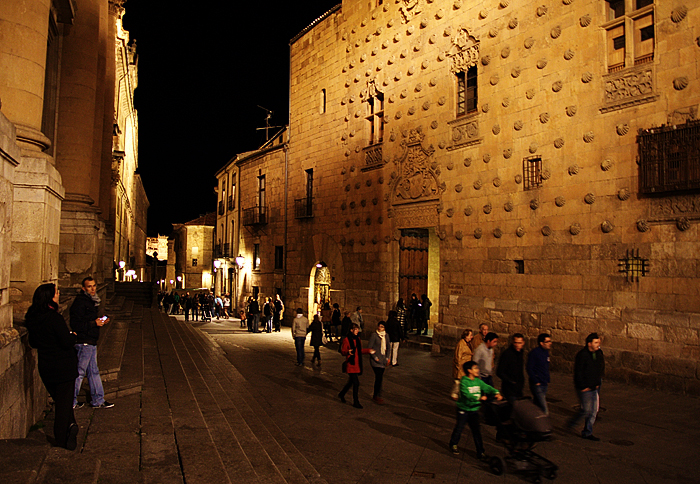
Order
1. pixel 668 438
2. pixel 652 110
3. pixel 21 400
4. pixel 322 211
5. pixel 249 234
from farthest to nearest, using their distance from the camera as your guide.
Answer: pixel 249 234, pixel 322 211, pixel 652 110, pixel 668 438, pixel 21 400

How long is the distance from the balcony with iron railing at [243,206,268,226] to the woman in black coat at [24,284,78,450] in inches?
811

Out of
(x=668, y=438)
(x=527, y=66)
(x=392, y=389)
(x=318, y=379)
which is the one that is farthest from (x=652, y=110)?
(x=318, y=379)

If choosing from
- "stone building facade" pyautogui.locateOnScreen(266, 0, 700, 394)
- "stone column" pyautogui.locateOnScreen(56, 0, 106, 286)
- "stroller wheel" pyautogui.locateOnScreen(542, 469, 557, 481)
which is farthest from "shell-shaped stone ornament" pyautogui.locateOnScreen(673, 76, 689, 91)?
"stone column" pyautogui.locateOnScreen(56, 0, 106, 286)

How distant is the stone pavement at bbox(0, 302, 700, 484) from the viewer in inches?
198

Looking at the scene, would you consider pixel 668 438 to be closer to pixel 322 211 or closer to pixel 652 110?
pixel 652 110

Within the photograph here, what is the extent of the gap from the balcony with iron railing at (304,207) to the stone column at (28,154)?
47.0 ft

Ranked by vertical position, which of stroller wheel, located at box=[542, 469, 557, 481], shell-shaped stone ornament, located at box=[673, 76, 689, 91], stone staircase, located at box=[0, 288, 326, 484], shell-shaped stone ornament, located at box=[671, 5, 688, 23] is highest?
shell-shaped stone ornament, located at box=[671, 5, 688, 23]

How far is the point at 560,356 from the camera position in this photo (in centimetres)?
1138

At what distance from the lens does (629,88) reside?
1052cm

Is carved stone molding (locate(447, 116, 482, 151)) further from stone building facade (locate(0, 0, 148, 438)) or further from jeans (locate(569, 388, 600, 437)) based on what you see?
stone building facade (locate(0, 0, 148, 438))

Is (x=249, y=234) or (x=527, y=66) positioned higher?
(x=527, y=66)

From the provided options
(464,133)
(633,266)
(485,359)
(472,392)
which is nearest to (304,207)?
(464,133)

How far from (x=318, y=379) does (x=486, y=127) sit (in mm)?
8085

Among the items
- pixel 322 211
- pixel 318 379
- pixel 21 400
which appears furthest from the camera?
pixel 322 211
